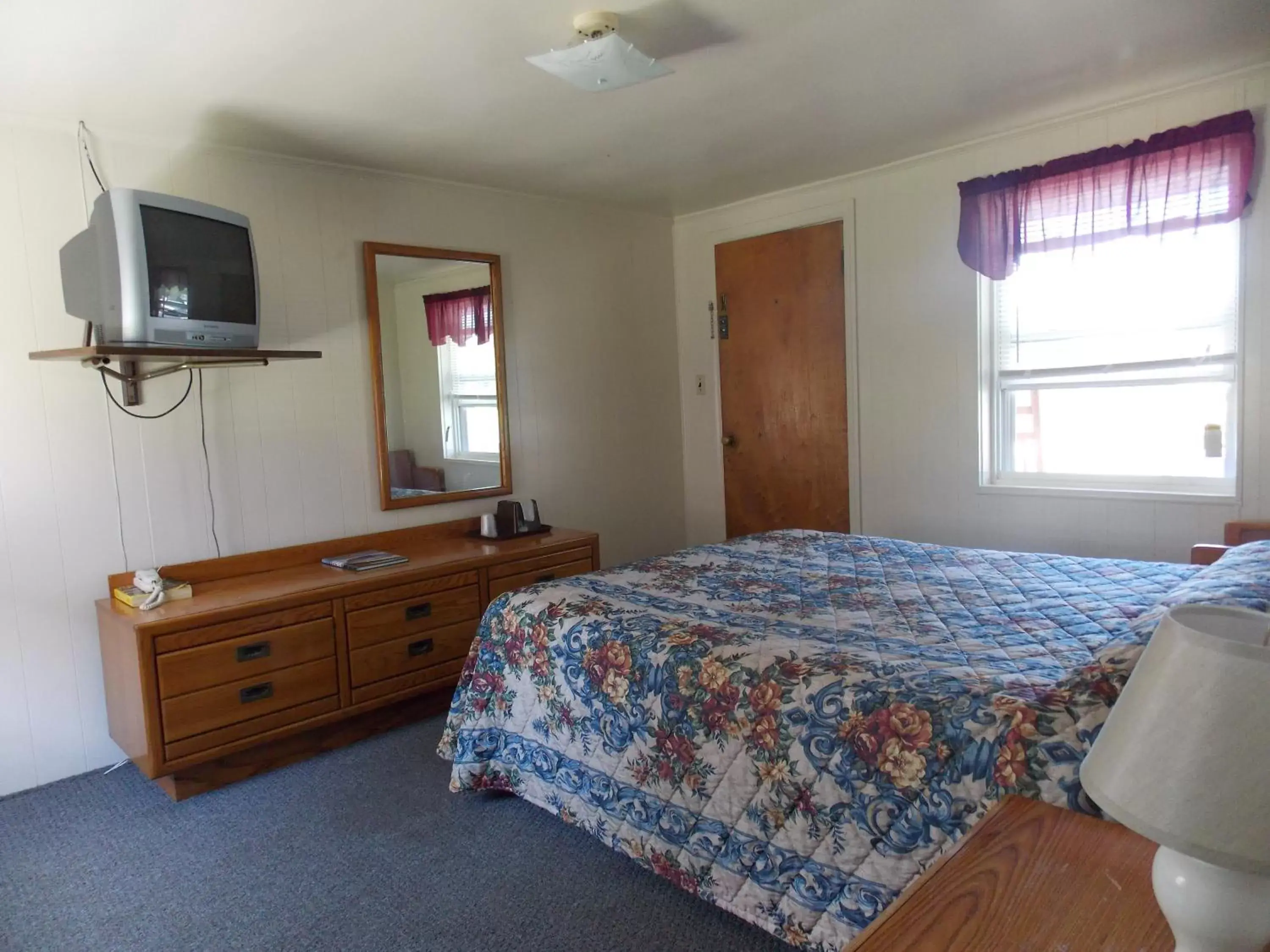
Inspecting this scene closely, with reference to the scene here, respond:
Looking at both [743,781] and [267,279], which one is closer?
[743,781]

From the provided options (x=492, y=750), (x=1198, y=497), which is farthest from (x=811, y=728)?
(x=1198, y=497)

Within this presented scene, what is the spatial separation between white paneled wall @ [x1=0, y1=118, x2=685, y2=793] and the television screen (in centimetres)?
49

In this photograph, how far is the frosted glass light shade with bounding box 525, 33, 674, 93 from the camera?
89.1 inches

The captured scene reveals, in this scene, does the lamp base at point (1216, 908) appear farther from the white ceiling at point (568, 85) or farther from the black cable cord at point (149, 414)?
the black cable cord at point (149, 414)

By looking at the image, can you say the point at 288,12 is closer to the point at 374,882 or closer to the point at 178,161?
the point at 178,161

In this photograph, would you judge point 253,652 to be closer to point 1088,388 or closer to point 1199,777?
point 1199,777

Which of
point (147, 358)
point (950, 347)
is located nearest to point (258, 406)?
point (147, 358)

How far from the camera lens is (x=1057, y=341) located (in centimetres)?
349

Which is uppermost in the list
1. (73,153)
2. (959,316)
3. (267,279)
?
(73,153)

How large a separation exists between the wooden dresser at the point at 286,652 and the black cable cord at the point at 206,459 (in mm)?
93

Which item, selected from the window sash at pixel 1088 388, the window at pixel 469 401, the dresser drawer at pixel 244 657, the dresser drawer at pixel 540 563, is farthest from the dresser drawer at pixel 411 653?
the window sash at pixel 1088 388

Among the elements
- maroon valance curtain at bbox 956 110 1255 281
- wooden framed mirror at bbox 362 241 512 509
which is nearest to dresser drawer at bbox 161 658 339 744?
wooden framed mirror at bbox 362 241 512 509

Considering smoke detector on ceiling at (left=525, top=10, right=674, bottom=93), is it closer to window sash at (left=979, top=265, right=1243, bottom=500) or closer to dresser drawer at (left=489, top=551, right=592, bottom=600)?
dresser drawer at (left=489, top=551, right=592, bottom=600)

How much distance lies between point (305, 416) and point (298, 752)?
1309mm
